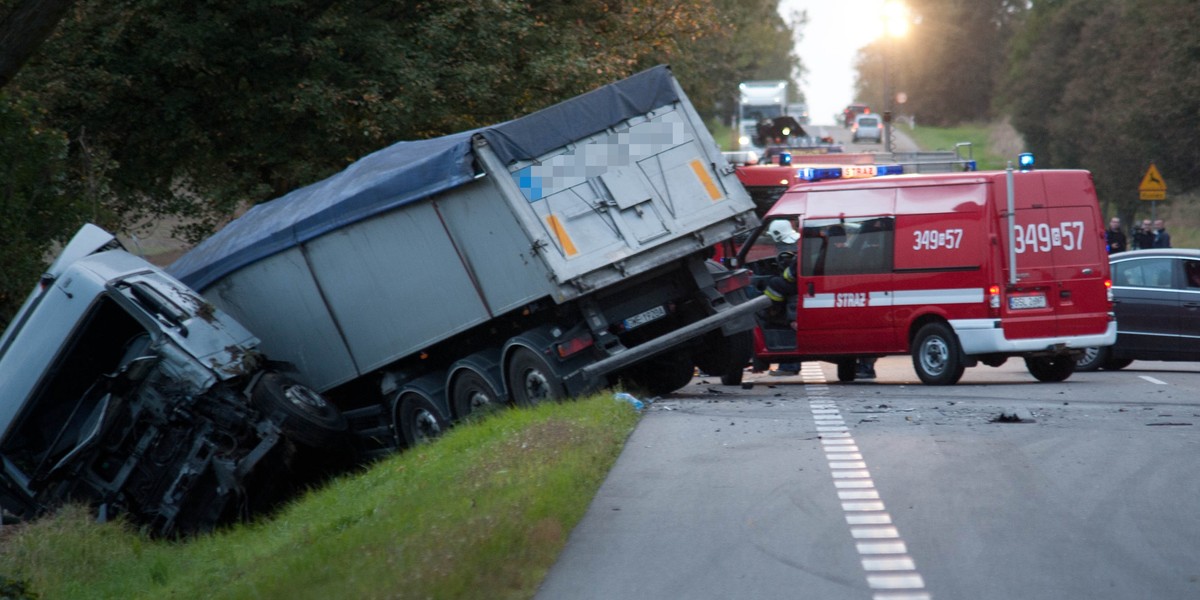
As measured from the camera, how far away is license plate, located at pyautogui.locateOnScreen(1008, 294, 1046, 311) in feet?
48.3

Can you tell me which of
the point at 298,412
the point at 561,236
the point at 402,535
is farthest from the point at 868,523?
the point at 298,412

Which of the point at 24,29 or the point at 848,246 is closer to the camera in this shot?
the point at 24,29

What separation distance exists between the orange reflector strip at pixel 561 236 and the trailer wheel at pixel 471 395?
1589 millimetres

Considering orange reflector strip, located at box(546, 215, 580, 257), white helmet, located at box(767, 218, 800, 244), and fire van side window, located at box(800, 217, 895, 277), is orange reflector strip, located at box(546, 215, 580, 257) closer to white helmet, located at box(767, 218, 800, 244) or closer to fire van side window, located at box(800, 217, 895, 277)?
fire van side window, located at box(800, 217, 895, 277)

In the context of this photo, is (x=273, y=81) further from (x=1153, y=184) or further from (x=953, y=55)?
(x=953, y=55)

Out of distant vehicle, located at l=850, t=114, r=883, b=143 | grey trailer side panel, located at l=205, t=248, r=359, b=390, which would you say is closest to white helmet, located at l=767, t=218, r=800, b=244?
grey trailer side panel, located at l=205, t=248, r=359, b=390

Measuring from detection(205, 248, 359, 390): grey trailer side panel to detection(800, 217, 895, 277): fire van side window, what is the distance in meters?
5.30

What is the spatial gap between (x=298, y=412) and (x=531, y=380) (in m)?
2.14

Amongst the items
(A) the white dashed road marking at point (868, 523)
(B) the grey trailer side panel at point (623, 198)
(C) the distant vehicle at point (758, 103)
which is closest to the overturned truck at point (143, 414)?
(B) the grey trailer side panel at point (623, 198)

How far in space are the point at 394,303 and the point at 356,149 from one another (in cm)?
832

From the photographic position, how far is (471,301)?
43.7ft

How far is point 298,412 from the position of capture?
12.7m

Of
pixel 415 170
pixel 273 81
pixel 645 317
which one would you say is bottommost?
pixel 645 317

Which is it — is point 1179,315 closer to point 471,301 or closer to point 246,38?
point 471,301
